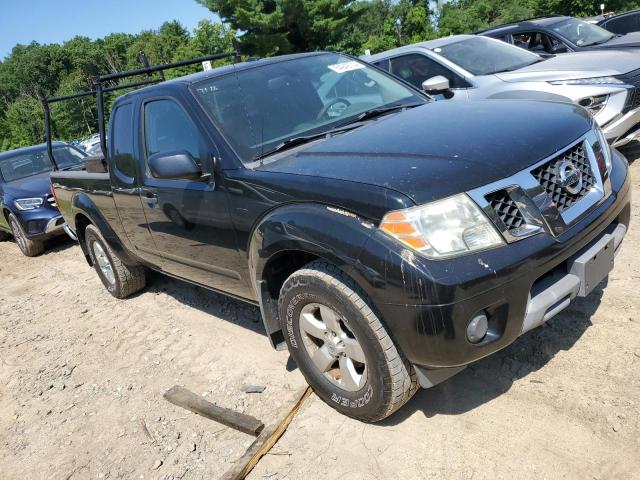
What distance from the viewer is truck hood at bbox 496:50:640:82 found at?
6062 mm

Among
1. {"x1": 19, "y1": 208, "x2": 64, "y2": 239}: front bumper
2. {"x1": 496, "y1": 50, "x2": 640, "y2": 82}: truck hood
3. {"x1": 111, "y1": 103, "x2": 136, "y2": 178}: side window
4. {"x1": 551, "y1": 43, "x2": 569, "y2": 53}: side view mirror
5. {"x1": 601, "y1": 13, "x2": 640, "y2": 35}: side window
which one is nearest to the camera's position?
{"x1": 111, "y1": 103, "x2": 136, "y2": 178}: side window

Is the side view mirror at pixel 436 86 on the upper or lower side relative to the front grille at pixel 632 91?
upper

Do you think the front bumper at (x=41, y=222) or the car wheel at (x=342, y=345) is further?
the front bumper at (x=41, y=222)

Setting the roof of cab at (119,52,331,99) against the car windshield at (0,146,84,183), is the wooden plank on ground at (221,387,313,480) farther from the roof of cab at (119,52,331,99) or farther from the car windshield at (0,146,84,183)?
the car windshield at (0,146,84,183)

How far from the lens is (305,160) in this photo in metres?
2.91

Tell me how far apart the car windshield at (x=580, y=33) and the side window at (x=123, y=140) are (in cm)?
745

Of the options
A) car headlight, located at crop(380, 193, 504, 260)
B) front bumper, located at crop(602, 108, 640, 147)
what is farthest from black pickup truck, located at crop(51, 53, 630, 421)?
front bumper, located at crop(602, 108, 640, 147)

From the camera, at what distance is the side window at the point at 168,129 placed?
Result: 3.46 meters

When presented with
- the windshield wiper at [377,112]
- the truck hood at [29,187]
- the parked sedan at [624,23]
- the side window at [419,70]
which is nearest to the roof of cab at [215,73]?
the windshield wiper at [377,112]

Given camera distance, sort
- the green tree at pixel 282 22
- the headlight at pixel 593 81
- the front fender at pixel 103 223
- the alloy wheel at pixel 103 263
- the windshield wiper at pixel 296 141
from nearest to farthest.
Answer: the windshield wiper at pixel 296 141, the front fender at pixel 103 223, the alloy wheel at pixel 103 263, the headlight at pixel 593 81, the green tree at pixel 282 22

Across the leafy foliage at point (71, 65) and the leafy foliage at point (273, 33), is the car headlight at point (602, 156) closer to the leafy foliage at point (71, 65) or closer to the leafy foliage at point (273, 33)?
the leafy foliage at point (273, 33)

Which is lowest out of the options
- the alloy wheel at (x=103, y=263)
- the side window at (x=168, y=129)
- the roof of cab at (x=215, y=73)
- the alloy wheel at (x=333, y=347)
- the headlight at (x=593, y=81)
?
the alloy wheel at (x=103, y=263)

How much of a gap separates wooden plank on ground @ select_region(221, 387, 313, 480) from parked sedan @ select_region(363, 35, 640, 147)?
3.32 metres

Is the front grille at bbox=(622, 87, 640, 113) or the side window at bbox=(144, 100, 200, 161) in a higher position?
the side window at bbox=(144, 100, 200, 161)
